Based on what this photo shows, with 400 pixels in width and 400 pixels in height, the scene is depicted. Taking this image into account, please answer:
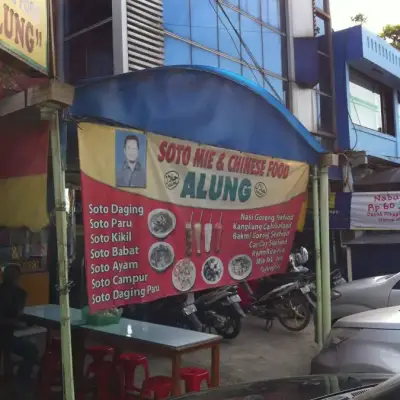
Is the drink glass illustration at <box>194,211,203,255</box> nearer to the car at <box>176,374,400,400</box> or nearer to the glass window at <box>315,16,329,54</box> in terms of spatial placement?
the car at <box>176,374,400,400</box>

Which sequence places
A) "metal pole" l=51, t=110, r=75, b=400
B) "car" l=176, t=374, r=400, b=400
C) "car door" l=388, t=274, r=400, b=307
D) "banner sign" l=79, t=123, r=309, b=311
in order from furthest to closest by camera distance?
"car door" l=388, t=274, r=400, b=307
"banner sign" l=79, t=123, r=309, b=311
"metal pole" l=51, t=110, r=75, b=400
"car" l=176, t=374, r=400, b=400

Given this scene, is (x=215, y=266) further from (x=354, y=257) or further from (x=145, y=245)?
(x=354, y=257)

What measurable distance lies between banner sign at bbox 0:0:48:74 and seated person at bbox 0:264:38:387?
2.78 meters

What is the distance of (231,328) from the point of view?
7695 mm

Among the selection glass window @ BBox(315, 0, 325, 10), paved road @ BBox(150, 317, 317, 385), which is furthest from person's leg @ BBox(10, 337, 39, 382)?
glass window @ BBox(315, 0, 325, 10)

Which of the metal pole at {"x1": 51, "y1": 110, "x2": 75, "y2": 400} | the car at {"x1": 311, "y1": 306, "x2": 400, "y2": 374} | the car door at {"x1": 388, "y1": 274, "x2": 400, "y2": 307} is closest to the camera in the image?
the metal pole at {"x1": 51, "y1": 110, "x2": 75, "y2": 400}

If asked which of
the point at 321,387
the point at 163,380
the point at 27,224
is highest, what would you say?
the point at 27,224

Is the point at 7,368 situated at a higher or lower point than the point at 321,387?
lower

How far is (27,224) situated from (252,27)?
9.16 metres

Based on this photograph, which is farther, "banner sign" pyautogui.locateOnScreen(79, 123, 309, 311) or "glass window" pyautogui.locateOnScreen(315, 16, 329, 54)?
"glass window" pyautogui.locateOnScreen(315, 16, 329, 54)

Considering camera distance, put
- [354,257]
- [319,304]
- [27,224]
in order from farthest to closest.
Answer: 1. [354,257]
2. [319,304]
3. [27,224]

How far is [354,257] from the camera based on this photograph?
12.8 metres

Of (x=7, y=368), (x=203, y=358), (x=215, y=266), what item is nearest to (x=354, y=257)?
(x=203, y=358)

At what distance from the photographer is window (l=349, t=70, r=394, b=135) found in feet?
46.6
